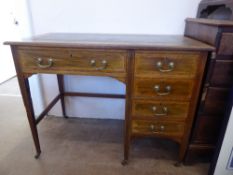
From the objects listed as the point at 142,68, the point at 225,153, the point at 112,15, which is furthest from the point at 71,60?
the point at 225,153

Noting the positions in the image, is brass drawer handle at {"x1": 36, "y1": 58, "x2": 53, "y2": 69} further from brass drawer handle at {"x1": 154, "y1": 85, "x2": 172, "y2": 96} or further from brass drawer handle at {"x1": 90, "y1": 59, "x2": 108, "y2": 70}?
brass drawer handle at {"x1": 154, "y1": 85, "x2": 172, "y2": 96}

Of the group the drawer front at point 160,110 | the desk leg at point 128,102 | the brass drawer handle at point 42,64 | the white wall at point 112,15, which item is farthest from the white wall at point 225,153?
the brass drawer handle at point 42,64

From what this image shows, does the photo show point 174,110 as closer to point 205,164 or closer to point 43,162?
point 205,164

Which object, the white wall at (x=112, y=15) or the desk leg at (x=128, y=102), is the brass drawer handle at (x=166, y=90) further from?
the white wall at (x=112, y=15)

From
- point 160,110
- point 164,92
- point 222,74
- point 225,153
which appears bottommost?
point 225,153

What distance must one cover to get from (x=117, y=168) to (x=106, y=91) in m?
0.68

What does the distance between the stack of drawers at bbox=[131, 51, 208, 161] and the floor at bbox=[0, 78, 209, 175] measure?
0.83 ft

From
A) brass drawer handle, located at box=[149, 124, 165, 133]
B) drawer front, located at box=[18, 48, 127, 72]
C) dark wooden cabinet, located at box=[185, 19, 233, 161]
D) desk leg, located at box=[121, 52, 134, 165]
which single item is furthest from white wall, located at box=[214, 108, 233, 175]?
drawer front, located at box=[18, 48, 127, 72]

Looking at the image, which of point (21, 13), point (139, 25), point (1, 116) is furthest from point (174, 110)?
point (1, 116)

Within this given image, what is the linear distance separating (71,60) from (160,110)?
23.1 inches

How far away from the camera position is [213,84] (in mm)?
986

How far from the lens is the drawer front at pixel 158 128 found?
1.12m

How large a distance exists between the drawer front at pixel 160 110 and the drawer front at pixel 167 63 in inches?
7.1

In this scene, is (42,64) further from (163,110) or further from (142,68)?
(163,110)
